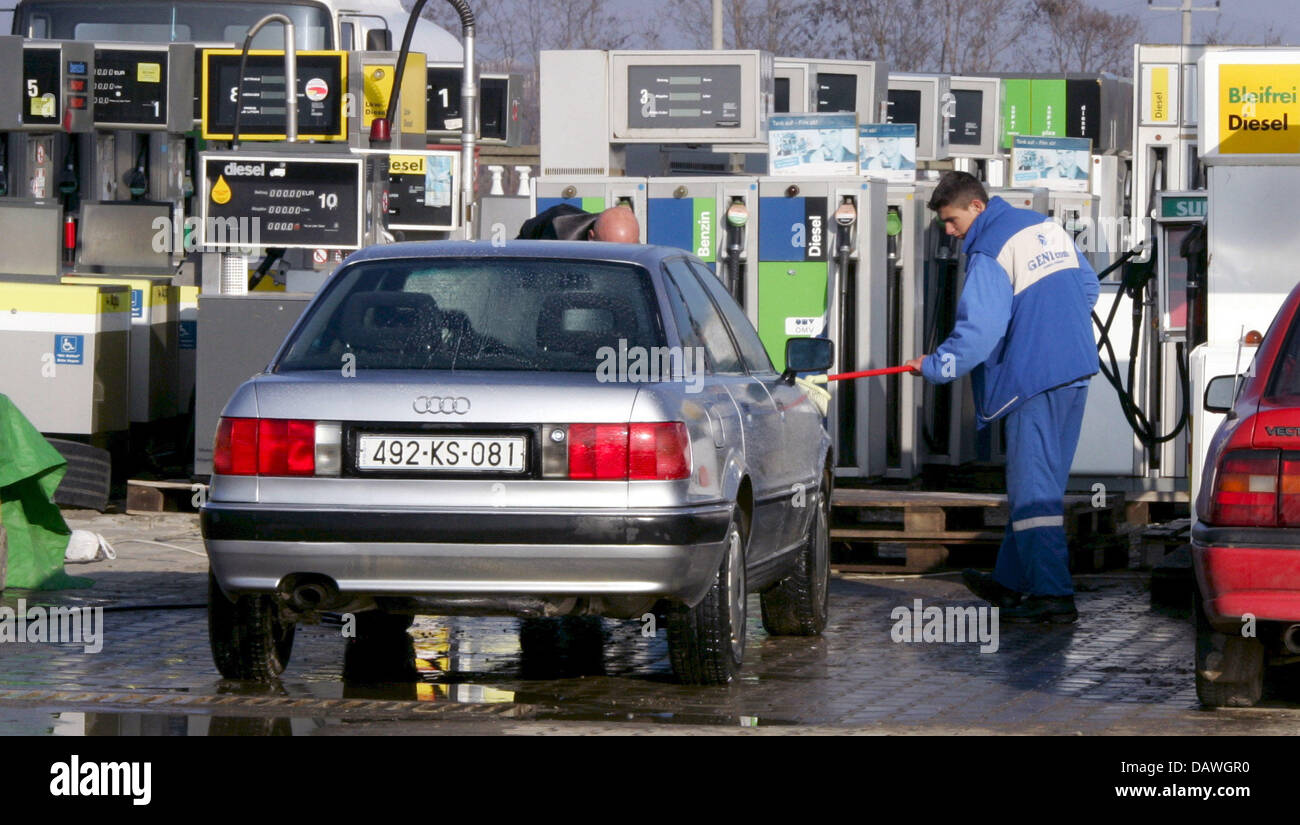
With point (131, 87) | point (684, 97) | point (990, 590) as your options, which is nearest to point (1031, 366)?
point (990, 590)

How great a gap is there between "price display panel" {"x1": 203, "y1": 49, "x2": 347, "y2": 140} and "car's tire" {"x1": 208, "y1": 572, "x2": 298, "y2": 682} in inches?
355

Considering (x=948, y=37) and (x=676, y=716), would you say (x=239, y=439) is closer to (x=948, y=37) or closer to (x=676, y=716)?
(x=676, y=716)

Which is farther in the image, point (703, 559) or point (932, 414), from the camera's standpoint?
point (932, 414)

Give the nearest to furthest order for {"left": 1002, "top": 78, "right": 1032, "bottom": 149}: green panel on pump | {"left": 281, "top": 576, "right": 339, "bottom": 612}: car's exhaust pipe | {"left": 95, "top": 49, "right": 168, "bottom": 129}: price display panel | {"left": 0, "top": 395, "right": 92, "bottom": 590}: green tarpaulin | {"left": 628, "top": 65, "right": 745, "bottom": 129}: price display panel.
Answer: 1. {"left": 281, "top": 576, "right": 339, "bottom": 612}: car's exhaust pipe
2. {"left": 0, "top": 395, "right": 92, "bottom": 590}: green tarpaulin
3. {"left": 628, "top": 65, "right": 745, "bottom": 129}: price display panel
4. {"left": 95, "top": 49, "right": 168, "bottom": 129}: price display panel
5. {"left": 1002, "top": 78, "right": 1032, "bottom": 149}: green panel on pump

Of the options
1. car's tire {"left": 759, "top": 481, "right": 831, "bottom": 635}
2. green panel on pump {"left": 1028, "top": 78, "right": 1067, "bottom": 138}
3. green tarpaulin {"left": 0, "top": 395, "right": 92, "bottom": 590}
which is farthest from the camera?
green panel on pump {"left": 1028, "top": 78, "right": 1067, "bottom": 138}

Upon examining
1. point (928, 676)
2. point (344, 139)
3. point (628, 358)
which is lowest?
point (928, 676)

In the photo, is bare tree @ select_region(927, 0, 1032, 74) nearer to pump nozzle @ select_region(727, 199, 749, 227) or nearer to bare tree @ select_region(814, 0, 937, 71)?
bare tree @ select_region(814, 0, 937, 71)

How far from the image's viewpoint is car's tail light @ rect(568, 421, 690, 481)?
22.2ft

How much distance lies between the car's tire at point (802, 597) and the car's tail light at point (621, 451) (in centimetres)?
215

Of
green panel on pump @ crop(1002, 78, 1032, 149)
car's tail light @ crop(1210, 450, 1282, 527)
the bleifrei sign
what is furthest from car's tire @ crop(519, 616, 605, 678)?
green panel on pump @ crop(1002, 78, 1032, 149)

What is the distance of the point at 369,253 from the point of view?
773cm
